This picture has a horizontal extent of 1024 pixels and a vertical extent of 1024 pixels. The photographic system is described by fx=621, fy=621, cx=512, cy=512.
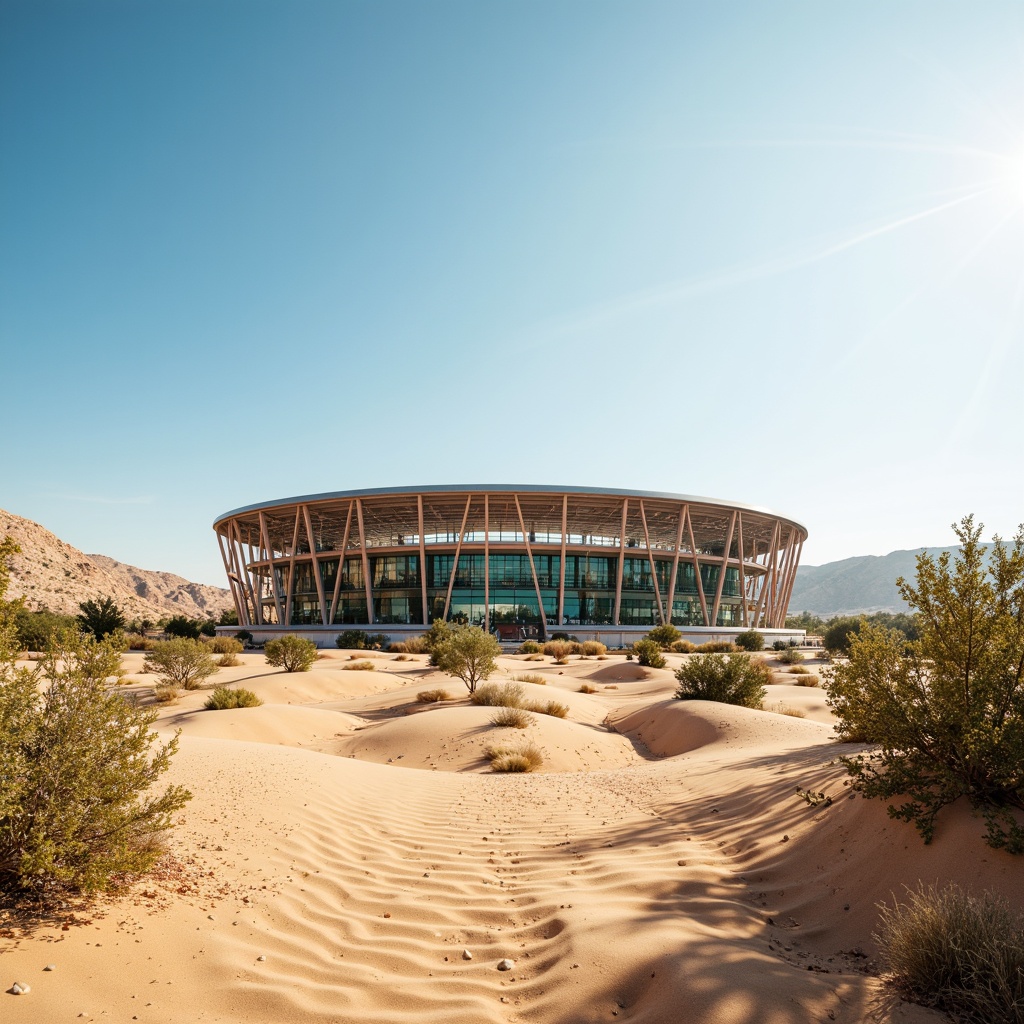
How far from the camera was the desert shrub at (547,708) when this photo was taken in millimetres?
15612

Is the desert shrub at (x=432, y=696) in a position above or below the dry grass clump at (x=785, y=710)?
above

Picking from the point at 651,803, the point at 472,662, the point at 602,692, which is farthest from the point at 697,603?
the point at 651,803

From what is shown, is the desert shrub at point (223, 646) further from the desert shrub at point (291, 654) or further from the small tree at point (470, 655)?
the small tree at point (470, 655)

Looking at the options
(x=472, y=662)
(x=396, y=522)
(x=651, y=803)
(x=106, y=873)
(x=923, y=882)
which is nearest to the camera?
(x=106, y=873)

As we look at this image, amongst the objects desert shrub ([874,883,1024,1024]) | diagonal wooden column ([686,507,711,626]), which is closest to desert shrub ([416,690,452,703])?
desert shrub ([874,883,1024,1024])

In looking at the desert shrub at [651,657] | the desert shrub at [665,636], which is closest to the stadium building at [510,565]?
the desert shrub at [665,636]

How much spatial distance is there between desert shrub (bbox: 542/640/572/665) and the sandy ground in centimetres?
2372

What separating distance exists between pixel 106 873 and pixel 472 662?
1554 centimetres

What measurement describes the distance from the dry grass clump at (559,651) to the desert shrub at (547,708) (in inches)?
637

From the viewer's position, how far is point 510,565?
171ft

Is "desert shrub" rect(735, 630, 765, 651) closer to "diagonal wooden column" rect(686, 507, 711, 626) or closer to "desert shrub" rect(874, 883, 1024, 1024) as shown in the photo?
"diagonal wooden column" rect(686, 507, 711, 626)

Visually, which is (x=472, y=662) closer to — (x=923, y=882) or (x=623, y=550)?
(x=923, y=882)

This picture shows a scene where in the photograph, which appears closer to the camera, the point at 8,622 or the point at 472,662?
the point at 8,622

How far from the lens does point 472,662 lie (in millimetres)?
19281
